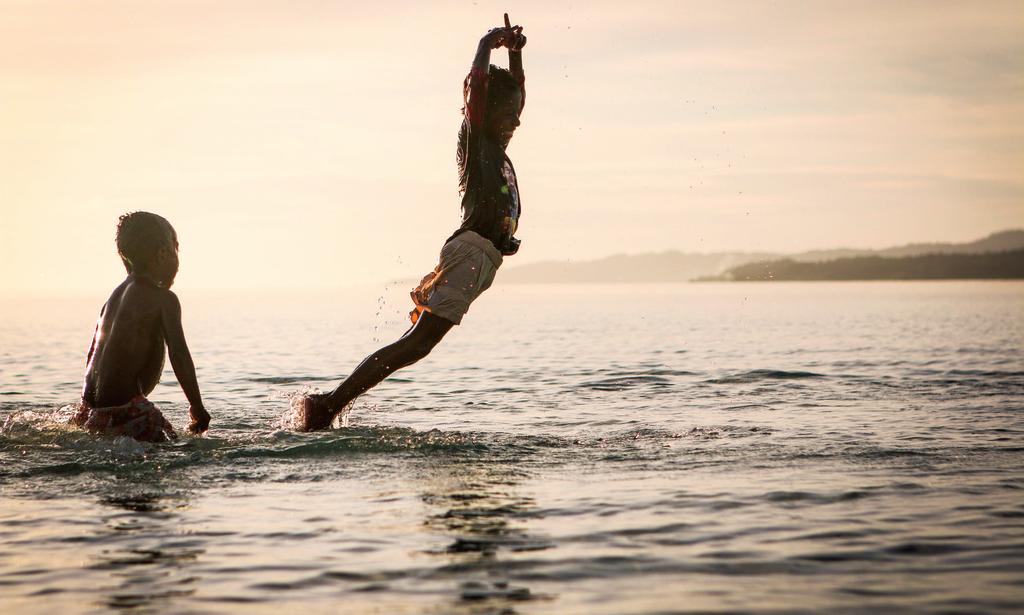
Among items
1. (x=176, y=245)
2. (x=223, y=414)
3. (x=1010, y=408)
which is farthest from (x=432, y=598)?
(x=1010, y=408)

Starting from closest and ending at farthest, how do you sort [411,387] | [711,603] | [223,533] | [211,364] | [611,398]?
1. [711,603]
2. [223,533]
3. [611,398]
4. [411,387]
5. [211,364]

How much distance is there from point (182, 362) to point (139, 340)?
1.34 ft

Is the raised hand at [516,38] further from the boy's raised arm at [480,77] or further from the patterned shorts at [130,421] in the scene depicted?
the patterned shorts at [130,421]

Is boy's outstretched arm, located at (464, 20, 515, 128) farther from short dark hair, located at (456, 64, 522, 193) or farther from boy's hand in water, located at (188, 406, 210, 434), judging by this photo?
boy's hand in water, located at (188, 406, 210, 434)

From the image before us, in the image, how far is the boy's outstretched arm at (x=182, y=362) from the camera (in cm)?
759

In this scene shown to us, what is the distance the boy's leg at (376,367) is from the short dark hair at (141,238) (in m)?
1.87

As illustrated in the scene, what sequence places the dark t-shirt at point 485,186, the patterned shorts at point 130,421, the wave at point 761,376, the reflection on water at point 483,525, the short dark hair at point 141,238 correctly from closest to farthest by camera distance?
the reflection on water at point 483,525
the short dark hair at point 141,238
the patterned shorts at point 130,421
the dark t-shirt at point 485,186
the wave at point 761,376

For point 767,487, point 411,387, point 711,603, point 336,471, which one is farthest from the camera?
point 411,387

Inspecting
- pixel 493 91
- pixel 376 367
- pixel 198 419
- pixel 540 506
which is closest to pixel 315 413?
pixel 376 367

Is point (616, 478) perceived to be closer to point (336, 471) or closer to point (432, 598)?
point (336, 471)

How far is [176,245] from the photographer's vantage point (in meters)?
7.97

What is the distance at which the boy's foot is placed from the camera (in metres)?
8.95

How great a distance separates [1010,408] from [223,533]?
7933 mm

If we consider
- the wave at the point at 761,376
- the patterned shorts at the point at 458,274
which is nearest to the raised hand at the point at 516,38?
the patterned shorts at the point at 458,274
